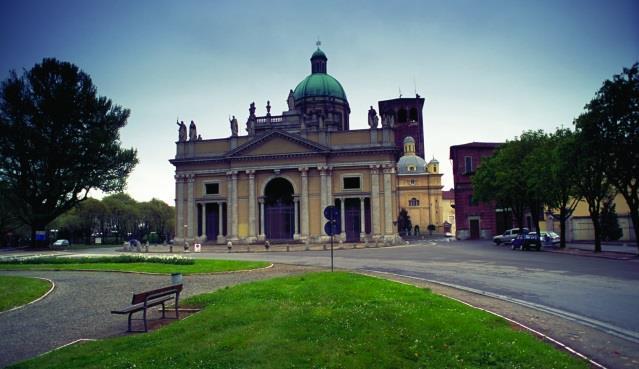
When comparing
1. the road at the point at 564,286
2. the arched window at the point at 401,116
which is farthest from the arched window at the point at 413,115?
the road at the point at 564,286

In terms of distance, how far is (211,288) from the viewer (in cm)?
1591

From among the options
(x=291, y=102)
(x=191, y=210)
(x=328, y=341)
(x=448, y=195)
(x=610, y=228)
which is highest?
(x=291, y=102)

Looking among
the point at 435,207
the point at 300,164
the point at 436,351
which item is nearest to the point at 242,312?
the point at 436,351

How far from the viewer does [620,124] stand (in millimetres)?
28344

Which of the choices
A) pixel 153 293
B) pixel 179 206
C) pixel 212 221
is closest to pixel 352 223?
pixel 212 221

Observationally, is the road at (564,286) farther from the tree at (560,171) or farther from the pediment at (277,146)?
the pediment at (277,146)

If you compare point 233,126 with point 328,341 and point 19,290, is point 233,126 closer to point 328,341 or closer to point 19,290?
point 19,290

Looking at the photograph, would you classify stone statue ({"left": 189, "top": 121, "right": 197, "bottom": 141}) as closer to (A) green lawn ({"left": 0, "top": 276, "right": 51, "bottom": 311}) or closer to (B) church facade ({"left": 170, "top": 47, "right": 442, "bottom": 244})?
(B) church facade ({"left": 170, "top": 47, "right": 442, "bottom": 244})

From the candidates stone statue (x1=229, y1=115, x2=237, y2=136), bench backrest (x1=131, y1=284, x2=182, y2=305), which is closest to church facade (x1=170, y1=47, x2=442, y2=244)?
stone statue (x1=229, y1=115, x2=237, y2=136)

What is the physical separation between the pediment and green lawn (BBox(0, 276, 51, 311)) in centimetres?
3887

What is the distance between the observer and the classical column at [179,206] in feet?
191

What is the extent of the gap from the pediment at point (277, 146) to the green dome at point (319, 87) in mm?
16407

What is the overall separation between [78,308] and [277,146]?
1741 inches

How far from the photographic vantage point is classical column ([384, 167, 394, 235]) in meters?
53.2
